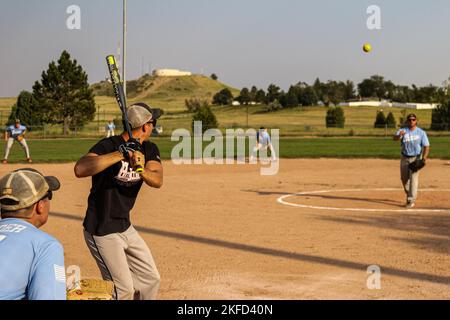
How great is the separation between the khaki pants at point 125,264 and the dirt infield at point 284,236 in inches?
66.4

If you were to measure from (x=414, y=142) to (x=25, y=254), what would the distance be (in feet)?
46.8

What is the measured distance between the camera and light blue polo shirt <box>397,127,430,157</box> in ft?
54.6

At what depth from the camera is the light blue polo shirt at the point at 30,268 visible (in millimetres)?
3635

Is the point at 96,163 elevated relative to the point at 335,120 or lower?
elevated

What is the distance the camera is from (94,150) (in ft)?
22.2

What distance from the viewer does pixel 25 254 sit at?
369 cm

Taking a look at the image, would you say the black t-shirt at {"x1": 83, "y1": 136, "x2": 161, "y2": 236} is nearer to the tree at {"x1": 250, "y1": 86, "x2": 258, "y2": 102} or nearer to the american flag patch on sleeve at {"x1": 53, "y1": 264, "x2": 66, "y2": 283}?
the american flag patch on sleeve at {"x1": 53, "y1": 264, "x2": 66, "y2": 283}

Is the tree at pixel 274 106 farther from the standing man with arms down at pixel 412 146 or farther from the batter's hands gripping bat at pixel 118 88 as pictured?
the batter's hands gripping bat at pixel 118 88

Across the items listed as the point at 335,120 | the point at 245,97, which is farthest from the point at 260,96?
the point at 335,120

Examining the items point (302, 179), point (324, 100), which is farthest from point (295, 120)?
point (302, 179)

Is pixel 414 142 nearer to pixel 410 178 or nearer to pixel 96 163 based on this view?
pixel 410 178

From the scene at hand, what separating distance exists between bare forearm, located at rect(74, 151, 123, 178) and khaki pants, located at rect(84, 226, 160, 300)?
2.58 ft
